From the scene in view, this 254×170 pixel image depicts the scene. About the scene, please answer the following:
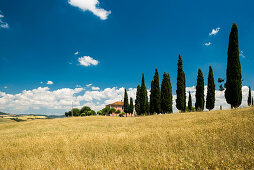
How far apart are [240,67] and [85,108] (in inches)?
3164

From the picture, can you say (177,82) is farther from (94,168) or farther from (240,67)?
(94,168)

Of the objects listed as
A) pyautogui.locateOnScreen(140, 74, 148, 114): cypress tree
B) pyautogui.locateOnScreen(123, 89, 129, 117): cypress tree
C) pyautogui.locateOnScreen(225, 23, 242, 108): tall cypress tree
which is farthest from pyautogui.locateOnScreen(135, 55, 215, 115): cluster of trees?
pyautogui.locateOnScreen(123, 89, 129, 117): cypress tree

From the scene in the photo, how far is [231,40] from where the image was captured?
71.3 ft

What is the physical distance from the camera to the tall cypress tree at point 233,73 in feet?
69.0

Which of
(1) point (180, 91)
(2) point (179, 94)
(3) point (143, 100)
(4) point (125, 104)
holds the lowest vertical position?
(4) point (125, 104)

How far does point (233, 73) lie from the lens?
69.3 feet

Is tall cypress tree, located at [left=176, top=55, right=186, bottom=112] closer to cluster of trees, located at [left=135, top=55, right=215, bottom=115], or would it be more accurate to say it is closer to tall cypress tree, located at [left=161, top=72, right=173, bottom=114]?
cluster of trees, located at [left=135, top=55, right=215, bottom=115]

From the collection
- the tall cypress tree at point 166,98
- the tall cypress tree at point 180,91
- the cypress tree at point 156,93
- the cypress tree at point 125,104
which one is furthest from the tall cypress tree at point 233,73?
the cypress tree at point 125,104

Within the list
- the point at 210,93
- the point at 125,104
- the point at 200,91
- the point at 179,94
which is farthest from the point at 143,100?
the point at 125,104

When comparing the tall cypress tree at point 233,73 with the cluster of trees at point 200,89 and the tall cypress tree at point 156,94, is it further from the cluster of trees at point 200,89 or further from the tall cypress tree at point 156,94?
the tall cypress tree at point 156,94

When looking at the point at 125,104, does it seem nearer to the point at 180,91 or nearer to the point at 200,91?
the point at 180,91

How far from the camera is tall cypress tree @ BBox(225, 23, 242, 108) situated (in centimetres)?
2103

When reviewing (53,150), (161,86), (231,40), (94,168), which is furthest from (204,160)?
(161,86)

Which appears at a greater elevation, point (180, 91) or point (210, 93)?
point (180, 91)
